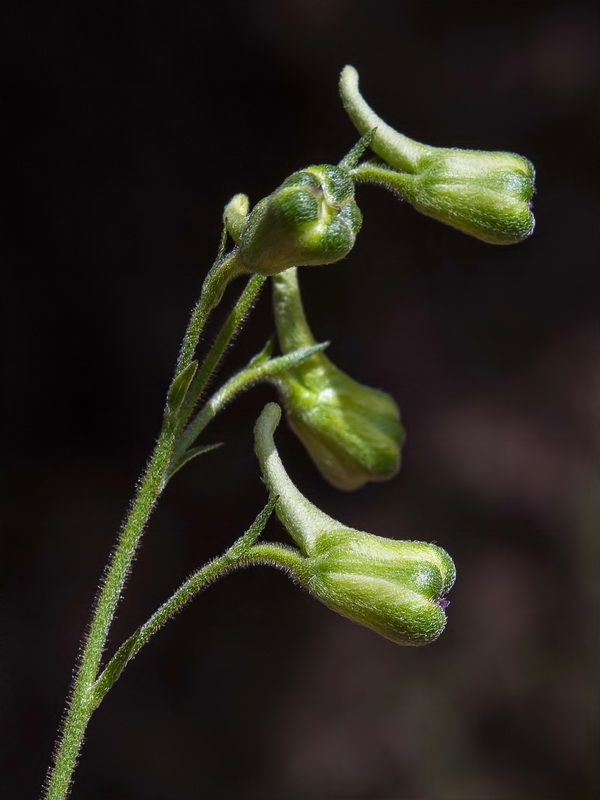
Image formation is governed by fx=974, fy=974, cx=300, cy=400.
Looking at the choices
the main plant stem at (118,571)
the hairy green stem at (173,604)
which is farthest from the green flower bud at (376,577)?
the main plant stem at (118,571)

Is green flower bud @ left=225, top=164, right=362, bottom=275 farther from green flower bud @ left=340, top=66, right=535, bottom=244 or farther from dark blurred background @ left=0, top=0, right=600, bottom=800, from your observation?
dark blurred background @ left=0, top=0, right=600, bottom=800

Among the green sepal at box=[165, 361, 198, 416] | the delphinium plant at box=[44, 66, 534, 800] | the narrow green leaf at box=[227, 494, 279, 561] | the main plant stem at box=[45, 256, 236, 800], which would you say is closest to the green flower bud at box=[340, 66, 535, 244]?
the delphinium plant at box=[44, 66, 534, 800]

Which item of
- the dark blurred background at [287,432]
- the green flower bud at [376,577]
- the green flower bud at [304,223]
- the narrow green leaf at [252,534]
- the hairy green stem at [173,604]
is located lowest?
the dark blurred background at [287,432]

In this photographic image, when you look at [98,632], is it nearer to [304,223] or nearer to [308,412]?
[308,412]

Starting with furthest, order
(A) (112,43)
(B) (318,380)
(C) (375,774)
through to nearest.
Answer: (C) (375,774) → (A) (112,43) → (B) (318,380)

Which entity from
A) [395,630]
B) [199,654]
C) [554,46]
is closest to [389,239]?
[554,46]

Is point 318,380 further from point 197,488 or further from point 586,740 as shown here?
point 586,740

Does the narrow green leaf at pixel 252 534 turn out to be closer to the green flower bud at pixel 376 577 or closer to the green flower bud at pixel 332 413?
the green flower bud at pixel 376 577
